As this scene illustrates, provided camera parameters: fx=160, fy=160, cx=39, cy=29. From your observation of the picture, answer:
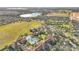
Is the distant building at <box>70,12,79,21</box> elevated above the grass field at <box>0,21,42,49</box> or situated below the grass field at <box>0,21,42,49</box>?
above

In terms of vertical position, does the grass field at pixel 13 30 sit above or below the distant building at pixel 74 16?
below

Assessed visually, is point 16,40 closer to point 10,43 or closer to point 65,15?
point 10,43

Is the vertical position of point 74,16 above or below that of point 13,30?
above
